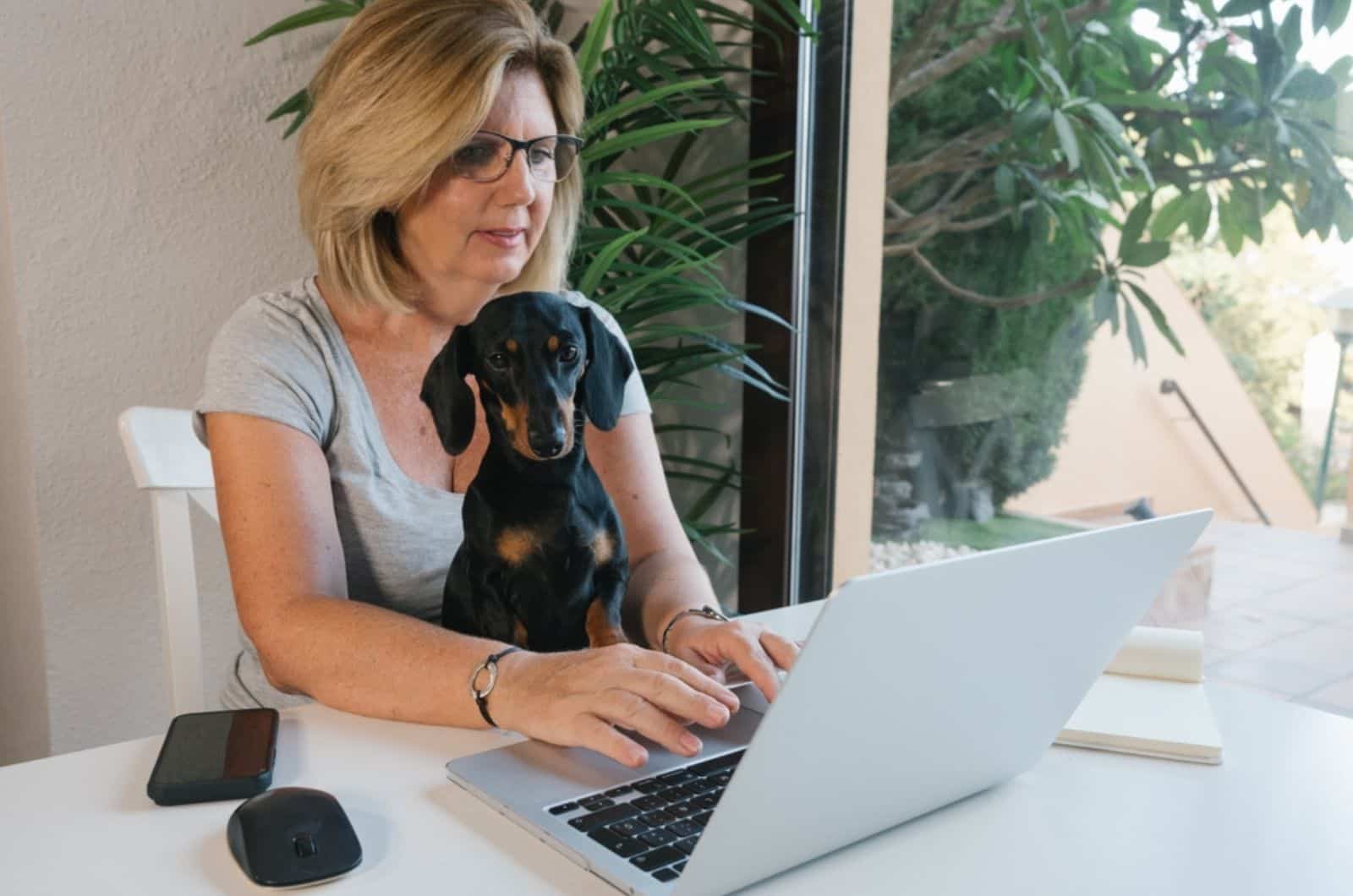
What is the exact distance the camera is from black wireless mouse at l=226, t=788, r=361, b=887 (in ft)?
2.24

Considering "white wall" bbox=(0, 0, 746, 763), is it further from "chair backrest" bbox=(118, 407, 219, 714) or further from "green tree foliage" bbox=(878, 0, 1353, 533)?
"green tree foliage" bbox=(878, 0, 1353, 533)

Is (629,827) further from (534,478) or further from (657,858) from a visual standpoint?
(534,478)

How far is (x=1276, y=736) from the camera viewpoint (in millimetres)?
972

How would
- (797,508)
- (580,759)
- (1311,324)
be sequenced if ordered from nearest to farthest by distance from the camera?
(580,759) < (1311,324) < (797,508)

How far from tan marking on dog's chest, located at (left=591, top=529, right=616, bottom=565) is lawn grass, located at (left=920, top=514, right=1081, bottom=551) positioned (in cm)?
101

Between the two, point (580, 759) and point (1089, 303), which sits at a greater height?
point (1089, 303)

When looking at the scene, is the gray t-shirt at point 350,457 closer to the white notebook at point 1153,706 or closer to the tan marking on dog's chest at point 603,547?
the tan marking on dog's chest at point 603,547

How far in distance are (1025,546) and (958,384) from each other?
1.45 m

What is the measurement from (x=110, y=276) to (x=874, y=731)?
1.80 meters

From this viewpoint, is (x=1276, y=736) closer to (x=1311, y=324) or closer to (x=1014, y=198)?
(x=1311, y=324)

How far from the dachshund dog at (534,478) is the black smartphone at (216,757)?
227mm

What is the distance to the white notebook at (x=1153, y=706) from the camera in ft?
3.01

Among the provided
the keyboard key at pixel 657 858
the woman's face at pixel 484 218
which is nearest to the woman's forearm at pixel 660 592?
the woman's face at pixel 484 218

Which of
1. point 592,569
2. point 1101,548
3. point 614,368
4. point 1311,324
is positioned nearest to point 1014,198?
point 1311,324
